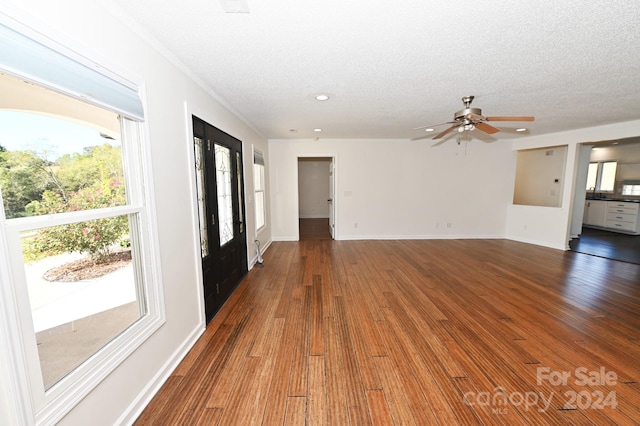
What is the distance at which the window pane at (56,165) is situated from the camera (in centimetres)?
100

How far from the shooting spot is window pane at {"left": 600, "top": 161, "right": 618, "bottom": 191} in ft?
22.9

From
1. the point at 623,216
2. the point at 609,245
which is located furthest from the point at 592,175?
the point at 609,245

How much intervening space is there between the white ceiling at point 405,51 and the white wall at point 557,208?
158cm

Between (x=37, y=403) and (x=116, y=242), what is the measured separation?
81 cm

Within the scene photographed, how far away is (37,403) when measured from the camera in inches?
40.3

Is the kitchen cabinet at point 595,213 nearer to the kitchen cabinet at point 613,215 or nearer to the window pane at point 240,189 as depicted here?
the kitchen cabinet at point 613,215

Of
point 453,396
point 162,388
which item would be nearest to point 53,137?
point 162,388

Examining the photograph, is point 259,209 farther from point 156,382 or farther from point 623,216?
point 623,216

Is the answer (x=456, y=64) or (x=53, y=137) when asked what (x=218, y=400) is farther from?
(x=456, y=64)

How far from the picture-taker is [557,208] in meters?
5.24

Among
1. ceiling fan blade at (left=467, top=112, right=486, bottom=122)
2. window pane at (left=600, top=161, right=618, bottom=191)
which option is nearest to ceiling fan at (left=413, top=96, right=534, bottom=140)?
ceiling fan blade at (left=467, top=112, right=486, bottom=122)

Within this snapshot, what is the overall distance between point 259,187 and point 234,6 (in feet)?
12.5

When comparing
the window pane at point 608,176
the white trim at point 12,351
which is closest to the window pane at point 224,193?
the white trim at point 12,351

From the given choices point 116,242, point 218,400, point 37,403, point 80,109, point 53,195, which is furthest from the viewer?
point 218,400
